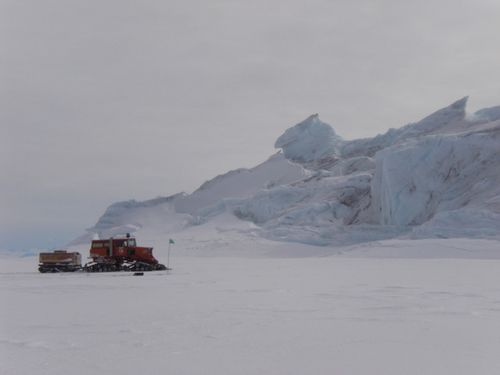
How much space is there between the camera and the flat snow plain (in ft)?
21.2

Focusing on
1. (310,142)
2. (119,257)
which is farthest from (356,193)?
(119,257)

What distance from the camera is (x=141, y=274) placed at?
22469mm

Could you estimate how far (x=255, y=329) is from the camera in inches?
347

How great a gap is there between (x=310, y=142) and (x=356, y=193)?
23801 millimetres

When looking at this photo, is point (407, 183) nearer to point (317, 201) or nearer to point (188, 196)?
point (317, 201)

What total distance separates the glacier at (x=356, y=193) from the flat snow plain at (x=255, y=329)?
25747 mm

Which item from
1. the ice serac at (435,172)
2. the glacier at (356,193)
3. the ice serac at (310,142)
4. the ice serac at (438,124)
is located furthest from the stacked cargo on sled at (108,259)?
the ice serac at (310,142)

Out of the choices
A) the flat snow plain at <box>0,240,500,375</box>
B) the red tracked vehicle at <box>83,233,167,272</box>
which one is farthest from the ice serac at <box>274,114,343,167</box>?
the flat snow plain at <box>0,240,500,375</box>

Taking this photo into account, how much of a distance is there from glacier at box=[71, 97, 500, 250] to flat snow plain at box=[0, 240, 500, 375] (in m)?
25.7

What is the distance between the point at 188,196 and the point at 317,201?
29.3 metres

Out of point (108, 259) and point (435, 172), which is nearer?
point (108, 259)

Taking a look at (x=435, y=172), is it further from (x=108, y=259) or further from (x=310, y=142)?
(x=310, y=142)

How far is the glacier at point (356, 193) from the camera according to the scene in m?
43.7

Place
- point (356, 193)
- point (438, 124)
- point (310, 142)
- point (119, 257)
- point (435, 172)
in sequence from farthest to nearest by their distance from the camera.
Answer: point (310, 142) < point (438, 124) < point (356, 193) < point (435, 172) < point (119, 257)
